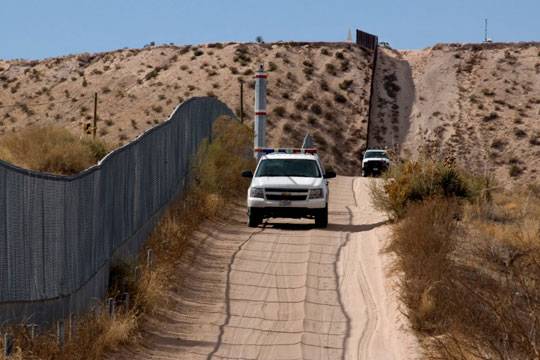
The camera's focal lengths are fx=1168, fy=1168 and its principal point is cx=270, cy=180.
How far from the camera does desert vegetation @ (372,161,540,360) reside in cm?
1157

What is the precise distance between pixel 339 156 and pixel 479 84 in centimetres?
1642

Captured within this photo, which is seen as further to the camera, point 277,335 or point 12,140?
point 12,140

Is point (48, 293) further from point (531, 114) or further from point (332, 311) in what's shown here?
point (531, 114)

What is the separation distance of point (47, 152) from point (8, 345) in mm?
24477

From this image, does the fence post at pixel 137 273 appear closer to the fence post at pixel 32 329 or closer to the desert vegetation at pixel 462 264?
the desert vegetation at pixel 462 264

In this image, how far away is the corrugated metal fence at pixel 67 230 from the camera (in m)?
12.2

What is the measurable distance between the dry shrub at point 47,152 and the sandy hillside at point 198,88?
37734 mm

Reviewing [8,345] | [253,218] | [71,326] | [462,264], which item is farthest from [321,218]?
[8,345]

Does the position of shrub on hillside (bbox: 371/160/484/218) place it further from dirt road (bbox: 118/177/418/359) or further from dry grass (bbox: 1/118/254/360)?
dry grass (bbox: 1/118/254/360)

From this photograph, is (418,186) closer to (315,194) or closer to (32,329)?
(315,194)

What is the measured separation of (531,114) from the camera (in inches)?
3300

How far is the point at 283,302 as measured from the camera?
18.6 meters

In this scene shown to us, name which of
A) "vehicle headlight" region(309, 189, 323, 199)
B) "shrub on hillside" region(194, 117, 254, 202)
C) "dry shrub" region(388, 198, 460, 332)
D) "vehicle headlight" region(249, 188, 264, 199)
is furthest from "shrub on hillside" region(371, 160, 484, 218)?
"shrub on hillside" region(194, 117, 254, 202)

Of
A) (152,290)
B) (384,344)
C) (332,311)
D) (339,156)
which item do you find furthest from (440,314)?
(339,156)
